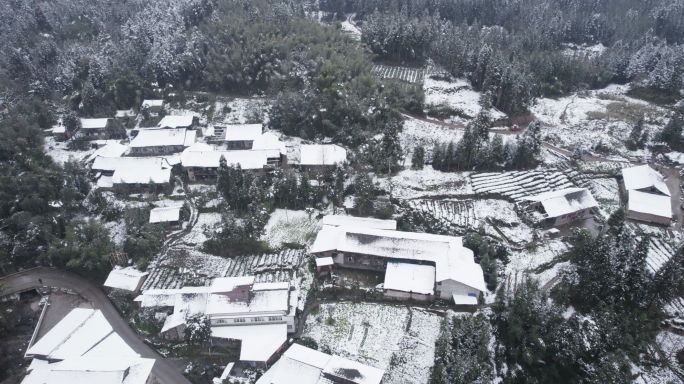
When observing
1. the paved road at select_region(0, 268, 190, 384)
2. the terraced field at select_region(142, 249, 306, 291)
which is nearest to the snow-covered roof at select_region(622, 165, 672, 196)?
the terraced field at select_region(142, 249, 306, 291)

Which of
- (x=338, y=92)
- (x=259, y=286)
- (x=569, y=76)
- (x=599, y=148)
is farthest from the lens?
(x=569, y=76)

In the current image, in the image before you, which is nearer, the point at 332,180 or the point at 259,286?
the point at 259,286

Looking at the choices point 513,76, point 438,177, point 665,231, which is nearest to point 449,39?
point 513,76

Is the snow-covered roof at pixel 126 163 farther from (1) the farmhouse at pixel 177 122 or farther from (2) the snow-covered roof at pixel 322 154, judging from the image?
(2) the snow-covered roof at pixel 322 154

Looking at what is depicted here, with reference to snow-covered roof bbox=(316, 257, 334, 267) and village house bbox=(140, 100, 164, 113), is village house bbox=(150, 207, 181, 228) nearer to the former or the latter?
snow-covered roof bbox=(316, 257, 334, 267)

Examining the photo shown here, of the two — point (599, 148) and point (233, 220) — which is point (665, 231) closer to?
point (599, 148)

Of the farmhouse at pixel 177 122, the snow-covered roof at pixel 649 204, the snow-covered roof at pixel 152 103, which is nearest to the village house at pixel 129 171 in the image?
the farmhouse at pixel 177 122

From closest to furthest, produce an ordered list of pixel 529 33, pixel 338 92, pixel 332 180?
1. pixel 332 180
2. pixel 338 92
3. pixel 529 33
